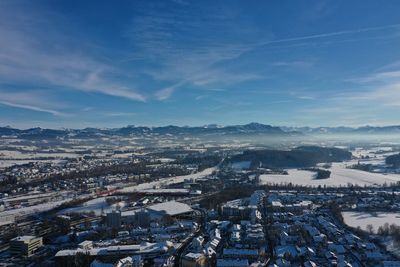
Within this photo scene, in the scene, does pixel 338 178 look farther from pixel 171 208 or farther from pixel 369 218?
pixel 171 208

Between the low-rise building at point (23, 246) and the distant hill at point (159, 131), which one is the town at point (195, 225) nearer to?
the low-rise building at point (23, 246)

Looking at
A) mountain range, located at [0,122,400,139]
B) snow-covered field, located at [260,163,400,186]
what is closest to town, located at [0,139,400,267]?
snow-covered field, located at [260,163,400,186]

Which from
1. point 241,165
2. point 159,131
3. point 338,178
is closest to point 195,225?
point 338,178

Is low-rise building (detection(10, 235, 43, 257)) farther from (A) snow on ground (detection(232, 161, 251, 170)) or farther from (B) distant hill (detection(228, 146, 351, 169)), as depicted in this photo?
(B) distant hill (detection(228, 146, 351, 169))

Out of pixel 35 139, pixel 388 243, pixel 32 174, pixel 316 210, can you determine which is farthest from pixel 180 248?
pixel 35 139

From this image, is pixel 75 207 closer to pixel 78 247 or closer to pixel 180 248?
pixel 78 247

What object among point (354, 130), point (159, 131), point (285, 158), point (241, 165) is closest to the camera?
point (241, 165)
